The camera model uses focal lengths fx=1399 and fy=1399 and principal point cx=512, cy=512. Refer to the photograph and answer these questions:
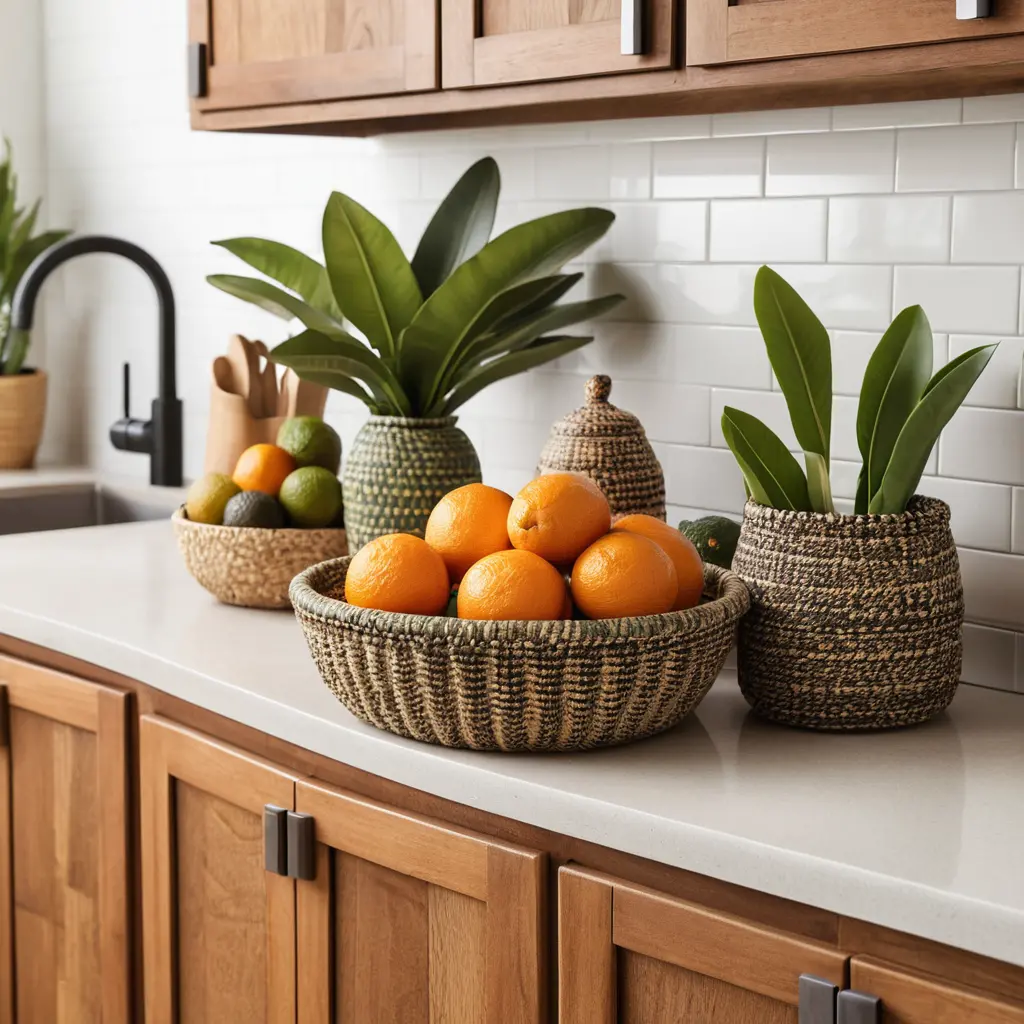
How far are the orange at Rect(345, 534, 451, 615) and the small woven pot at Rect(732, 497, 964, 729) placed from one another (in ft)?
1.09

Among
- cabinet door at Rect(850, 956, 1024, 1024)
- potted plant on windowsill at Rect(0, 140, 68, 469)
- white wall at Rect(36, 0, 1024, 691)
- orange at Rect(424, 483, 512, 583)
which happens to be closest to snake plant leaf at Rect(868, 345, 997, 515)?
white wall at Rect(36, 0, 1024, 691)

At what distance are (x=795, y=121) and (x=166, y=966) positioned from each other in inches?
51.2

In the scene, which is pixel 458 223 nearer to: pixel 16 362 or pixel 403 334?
pixel 403 334

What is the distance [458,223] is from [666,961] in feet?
3.98

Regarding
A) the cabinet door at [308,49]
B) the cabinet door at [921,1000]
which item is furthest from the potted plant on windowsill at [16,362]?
the cabinet door at [921,1000]

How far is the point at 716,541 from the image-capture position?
5.32 ft

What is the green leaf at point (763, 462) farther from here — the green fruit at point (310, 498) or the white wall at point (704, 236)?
the green fruit at point (310, 498)

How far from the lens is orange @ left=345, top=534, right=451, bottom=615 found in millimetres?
1336

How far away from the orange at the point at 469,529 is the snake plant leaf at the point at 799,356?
313 mm

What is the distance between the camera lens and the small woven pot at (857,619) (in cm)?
135

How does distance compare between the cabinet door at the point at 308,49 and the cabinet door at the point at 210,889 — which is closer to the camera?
the cabinet door at the point at 210,889

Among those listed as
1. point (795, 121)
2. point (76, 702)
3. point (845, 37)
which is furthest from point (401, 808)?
point (795, 121)

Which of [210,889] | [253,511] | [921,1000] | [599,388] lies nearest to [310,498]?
[253,511]

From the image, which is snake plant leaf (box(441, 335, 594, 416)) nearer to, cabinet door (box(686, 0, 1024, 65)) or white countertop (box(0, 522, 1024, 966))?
white countertop (box(0, 522, 1024, 966))
